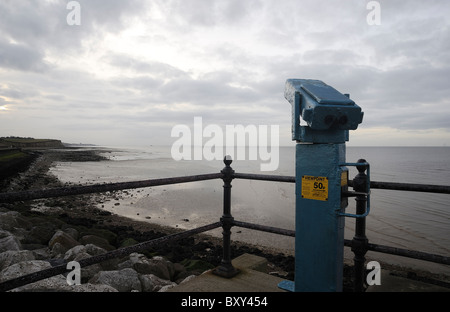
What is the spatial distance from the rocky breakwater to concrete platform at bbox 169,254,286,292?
1196mm

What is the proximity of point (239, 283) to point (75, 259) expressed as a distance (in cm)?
339

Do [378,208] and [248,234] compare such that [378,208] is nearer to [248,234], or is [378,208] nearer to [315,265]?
[248,234]

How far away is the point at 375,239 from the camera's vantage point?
33.3 ft

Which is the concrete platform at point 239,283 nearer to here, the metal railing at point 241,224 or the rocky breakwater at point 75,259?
the metal railing at point 241,224

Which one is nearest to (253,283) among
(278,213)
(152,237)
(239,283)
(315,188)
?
(239,283)

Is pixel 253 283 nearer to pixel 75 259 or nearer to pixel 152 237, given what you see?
pixel 75 259

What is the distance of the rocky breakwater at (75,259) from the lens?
11.1 ft

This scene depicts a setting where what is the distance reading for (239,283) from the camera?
2646 mm

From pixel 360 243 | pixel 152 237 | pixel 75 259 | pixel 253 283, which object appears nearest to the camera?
pixel 360 243

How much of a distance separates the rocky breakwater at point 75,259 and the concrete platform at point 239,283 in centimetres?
120

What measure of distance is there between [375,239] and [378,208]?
5.52 m

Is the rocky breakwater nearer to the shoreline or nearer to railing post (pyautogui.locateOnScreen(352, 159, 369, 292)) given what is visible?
the shoreline
